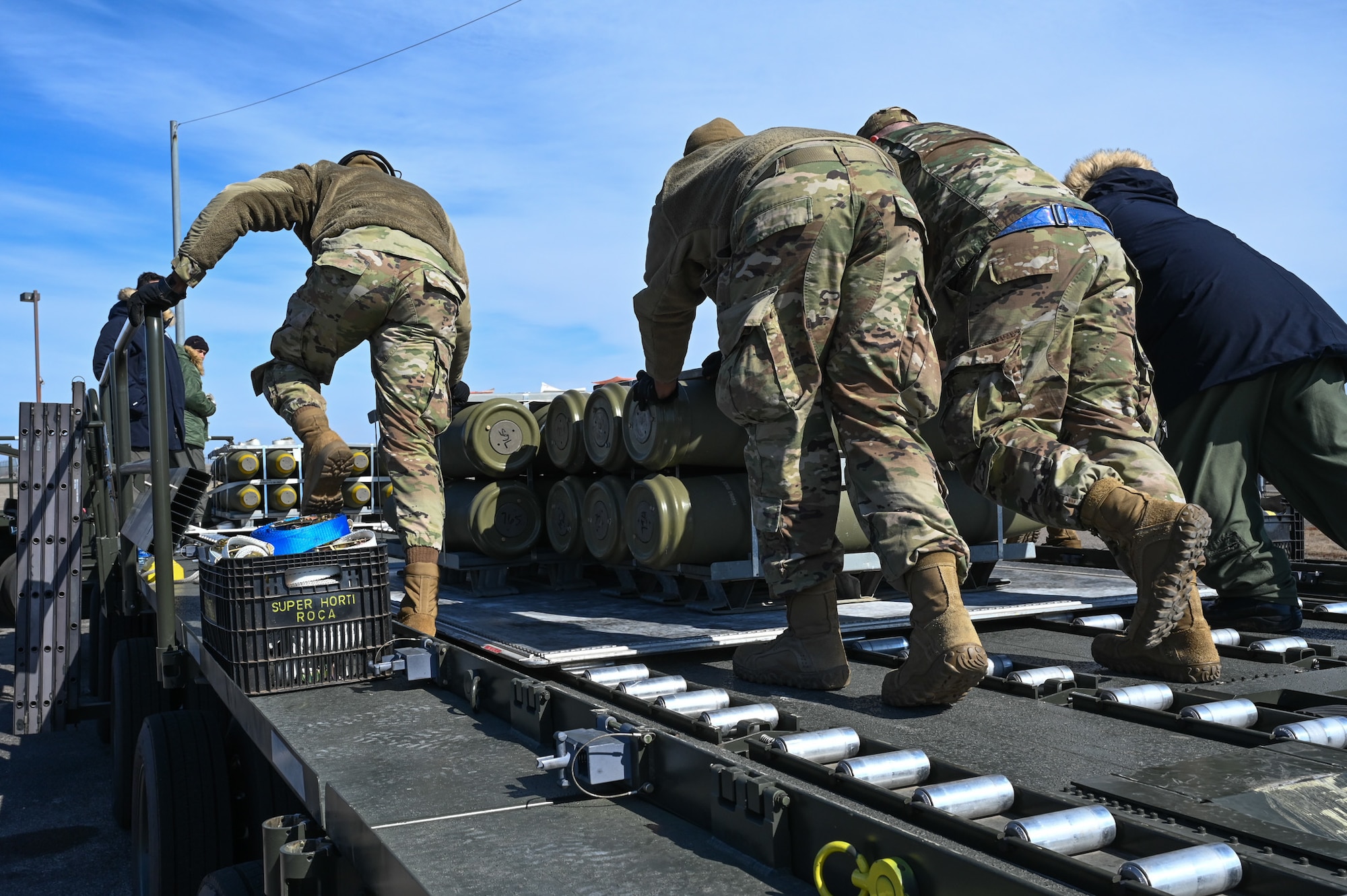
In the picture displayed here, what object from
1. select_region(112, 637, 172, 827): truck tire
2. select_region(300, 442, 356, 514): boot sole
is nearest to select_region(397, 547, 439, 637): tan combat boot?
select_region(300, 442, 356, 514): boot sole

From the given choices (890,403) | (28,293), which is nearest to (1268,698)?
(890,403)

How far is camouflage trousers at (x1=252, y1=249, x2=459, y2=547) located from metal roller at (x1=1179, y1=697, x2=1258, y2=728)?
8.10ft

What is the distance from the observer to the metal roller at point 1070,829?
138 centimetres

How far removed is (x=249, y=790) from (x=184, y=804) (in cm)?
16

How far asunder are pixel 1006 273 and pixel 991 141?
0.55m

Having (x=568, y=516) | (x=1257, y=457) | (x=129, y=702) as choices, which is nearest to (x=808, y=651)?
(x=1257, y=457)

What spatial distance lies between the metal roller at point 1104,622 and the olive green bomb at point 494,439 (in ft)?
8.99

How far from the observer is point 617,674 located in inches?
102

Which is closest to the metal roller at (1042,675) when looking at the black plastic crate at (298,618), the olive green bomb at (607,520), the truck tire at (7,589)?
the black plastic crate at (298,618)

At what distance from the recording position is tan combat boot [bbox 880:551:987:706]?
227 cm

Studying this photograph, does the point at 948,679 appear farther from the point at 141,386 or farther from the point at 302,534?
the point at 141,386

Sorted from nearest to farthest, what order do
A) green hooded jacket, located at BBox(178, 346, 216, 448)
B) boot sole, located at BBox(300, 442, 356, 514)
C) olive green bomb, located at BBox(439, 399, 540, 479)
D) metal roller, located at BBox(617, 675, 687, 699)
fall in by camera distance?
metal roller, located at BBox(617, 675, 687, 699)
boot sole, located at BBox(300, 442, 356, 514)
olive green bomb, located at BBox(439, 399, 540, 479)
green hooded jacket, located at BBox(178, 346, 216, 448)

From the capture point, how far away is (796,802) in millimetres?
1444

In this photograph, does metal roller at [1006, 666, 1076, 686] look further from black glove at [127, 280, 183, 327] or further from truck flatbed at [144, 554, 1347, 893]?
black glove at [127, 280, 183, 327]
